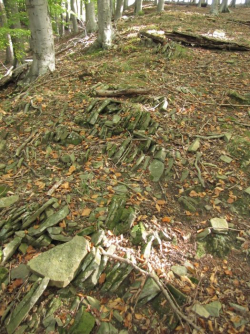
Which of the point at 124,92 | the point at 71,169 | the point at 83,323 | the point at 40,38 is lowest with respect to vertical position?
the point at 83,323

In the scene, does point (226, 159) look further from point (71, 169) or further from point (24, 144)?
point (24, 144)

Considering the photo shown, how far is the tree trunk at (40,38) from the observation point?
655cm

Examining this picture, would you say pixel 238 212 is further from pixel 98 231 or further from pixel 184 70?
pixel 184 70

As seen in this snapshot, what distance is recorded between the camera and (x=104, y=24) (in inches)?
367

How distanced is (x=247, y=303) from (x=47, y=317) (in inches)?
98.2

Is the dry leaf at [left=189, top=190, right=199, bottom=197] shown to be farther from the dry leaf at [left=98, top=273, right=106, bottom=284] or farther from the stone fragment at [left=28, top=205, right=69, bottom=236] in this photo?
the stone fragment at [left=28, top=205, right=69, bottom=236]

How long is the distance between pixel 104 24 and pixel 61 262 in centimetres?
974

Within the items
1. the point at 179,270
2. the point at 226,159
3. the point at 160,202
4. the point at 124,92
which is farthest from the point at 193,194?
the point at 124,92

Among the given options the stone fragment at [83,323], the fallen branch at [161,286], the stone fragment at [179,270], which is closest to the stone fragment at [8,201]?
the fallen branch at [161,286]

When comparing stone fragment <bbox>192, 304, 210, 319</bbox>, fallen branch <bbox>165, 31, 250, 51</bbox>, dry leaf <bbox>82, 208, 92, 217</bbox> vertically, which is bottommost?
stone fragment <bbox>192, 304, 210, 319</bbox>

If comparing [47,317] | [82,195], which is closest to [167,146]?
[82,195]

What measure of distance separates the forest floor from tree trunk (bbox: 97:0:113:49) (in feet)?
7.04

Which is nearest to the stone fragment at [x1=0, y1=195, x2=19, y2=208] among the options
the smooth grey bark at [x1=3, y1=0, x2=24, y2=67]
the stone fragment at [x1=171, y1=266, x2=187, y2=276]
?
the stone fragment at [x1=171, y1=266, x2=187, y2=276]

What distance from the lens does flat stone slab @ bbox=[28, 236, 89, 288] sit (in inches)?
112
